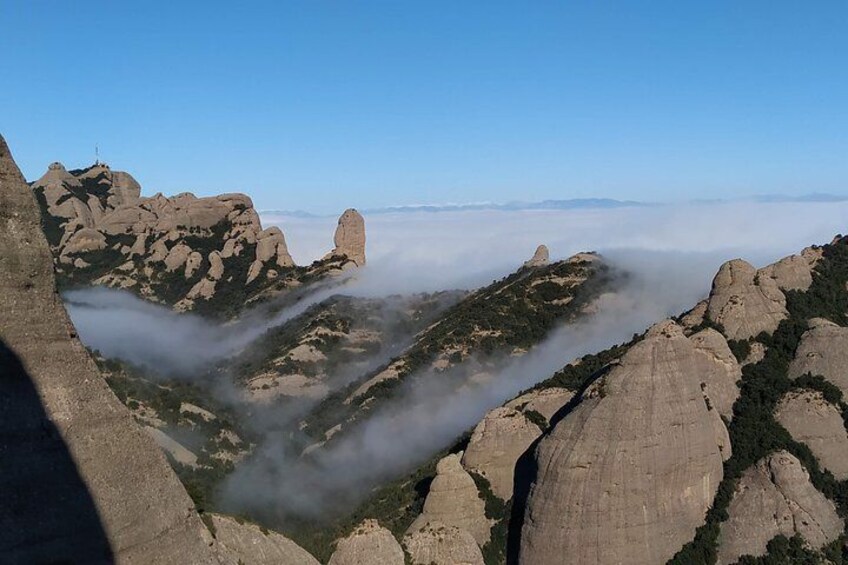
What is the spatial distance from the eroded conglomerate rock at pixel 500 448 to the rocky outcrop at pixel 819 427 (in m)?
16.0

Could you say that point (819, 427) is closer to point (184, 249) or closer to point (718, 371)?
point (718, 371)

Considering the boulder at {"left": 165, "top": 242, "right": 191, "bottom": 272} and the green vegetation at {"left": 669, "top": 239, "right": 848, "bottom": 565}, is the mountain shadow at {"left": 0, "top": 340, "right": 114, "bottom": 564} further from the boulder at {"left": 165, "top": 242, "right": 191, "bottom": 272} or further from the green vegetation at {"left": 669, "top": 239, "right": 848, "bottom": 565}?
the boulder at {"left": 165, "top": 242, "right": 191, "bottom": 272}

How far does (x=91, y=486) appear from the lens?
20.8 m

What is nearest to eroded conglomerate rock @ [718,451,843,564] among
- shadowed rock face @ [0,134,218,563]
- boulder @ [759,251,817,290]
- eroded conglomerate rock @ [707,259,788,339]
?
eroded conglomerate rock @ [707,259,788,339]

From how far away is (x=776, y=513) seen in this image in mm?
44281

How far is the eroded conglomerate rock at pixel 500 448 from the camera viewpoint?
53.1 m

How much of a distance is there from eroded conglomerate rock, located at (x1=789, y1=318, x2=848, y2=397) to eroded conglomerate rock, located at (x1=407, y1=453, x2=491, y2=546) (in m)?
23.6

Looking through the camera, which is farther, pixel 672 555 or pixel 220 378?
pixel 220 378

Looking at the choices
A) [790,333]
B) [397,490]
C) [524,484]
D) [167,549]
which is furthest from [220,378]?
[167,549]

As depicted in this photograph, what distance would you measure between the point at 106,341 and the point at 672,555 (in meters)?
88.1

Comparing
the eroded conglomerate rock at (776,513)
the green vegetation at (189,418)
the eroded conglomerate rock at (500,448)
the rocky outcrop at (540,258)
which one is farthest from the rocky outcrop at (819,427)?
the rocky outcrop at (540,258)

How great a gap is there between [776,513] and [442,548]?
18.8 metres

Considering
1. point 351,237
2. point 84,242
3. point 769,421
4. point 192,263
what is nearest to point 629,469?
point 769,421

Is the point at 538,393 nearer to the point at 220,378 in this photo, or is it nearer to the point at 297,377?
the point at 297,377
